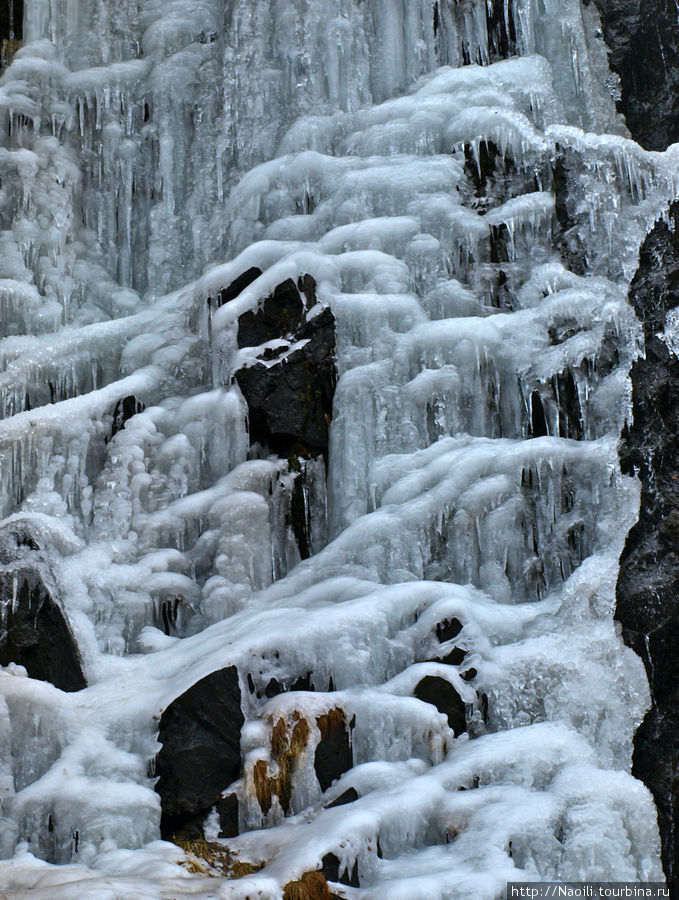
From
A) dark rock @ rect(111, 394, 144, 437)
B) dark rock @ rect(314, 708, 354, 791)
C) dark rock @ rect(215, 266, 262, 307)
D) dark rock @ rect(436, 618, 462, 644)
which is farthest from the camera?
dark rock @ rect(215, 266, 262, 307)

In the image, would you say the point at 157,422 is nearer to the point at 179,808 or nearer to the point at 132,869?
the point at 179,808

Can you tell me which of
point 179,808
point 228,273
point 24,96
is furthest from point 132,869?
point 24,96

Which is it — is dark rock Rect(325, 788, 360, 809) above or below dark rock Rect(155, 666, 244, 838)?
below

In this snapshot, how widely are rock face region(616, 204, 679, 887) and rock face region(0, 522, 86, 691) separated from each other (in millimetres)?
3042

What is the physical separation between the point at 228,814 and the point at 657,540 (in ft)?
9.98

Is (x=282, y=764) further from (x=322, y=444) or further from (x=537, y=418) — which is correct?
(x=537, y=418)

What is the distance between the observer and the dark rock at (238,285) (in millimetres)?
7996

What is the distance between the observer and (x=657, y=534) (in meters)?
6.64

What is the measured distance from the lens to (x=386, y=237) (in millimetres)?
8133

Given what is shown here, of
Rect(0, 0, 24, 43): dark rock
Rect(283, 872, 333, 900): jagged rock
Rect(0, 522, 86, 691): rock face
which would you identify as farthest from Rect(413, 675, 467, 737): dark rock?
Rect(0, 0, 24, 43): dark rock

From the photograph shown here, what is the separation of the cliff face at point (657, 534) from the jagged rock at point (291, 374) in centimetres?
199

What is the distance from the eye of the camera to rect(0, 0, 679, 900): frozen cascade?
4934 mm

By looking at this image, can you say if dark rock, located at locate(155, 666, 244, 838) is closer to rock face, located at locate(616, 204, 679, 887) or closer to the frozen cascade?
the frozen cascade

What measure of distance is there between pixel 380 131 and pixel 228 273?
1.95 meters
